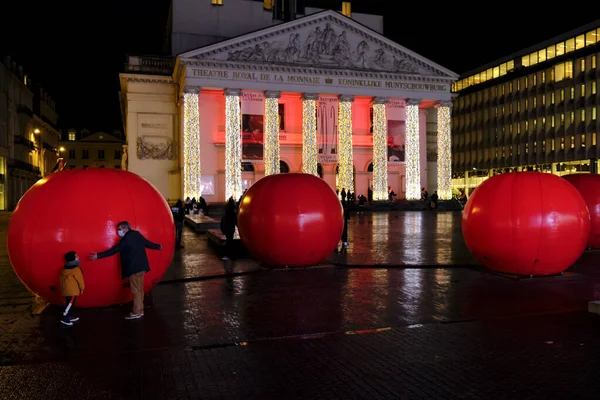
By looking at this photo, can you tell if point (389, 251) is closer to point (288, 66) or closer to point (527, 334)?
point (527, 334)

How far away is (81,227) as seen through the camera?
8.86 metres

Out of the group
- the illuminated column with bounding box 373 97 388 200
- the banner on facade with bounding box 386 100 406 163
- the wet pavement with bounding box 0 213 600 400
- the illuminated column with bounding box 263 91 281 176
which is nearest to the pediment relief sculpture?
the illuminated column with bounding box 373 97 388 200

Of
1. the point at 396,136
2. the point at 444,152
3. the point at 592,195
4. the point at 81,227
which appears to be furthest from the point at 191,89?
the point at 81,227

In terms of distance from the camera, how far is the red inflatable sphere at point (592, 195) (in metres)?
16.2

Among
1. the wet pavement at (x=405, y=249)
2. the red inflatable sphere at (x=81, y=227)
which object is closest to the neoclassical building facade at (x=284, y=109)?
the wet pavement at (x=405, y=249)

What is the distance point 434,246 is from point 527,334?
11.2 metres

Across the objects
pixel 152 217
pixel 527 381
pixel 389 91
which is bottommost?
pixel 527 381

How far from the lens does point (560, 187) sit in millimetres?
12398

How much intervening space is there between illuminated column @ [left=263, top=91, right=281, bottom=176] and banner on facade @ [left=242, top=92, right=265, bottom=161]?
210 centimetres

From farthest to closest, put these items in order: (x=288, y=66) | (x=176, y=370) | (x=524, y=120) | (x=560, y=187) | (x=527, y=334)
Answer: (x=524, y=120) < (x=288, y=66) < (x=560, y=187) < (x=527, y=334) < (x=176, y=370)

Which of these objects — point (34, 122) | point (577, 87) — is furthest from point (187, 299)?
point (34, 122)

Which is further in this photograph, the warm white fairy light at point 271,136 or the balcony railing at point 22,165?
the balcony railing at point 22,165

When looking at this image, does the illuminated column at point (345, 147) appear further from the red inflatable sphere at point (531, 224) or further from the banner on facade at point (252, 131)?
the red inflatable sphere at point (531, 224)

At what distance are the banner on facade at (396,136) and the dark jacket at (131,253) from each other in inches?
1704
